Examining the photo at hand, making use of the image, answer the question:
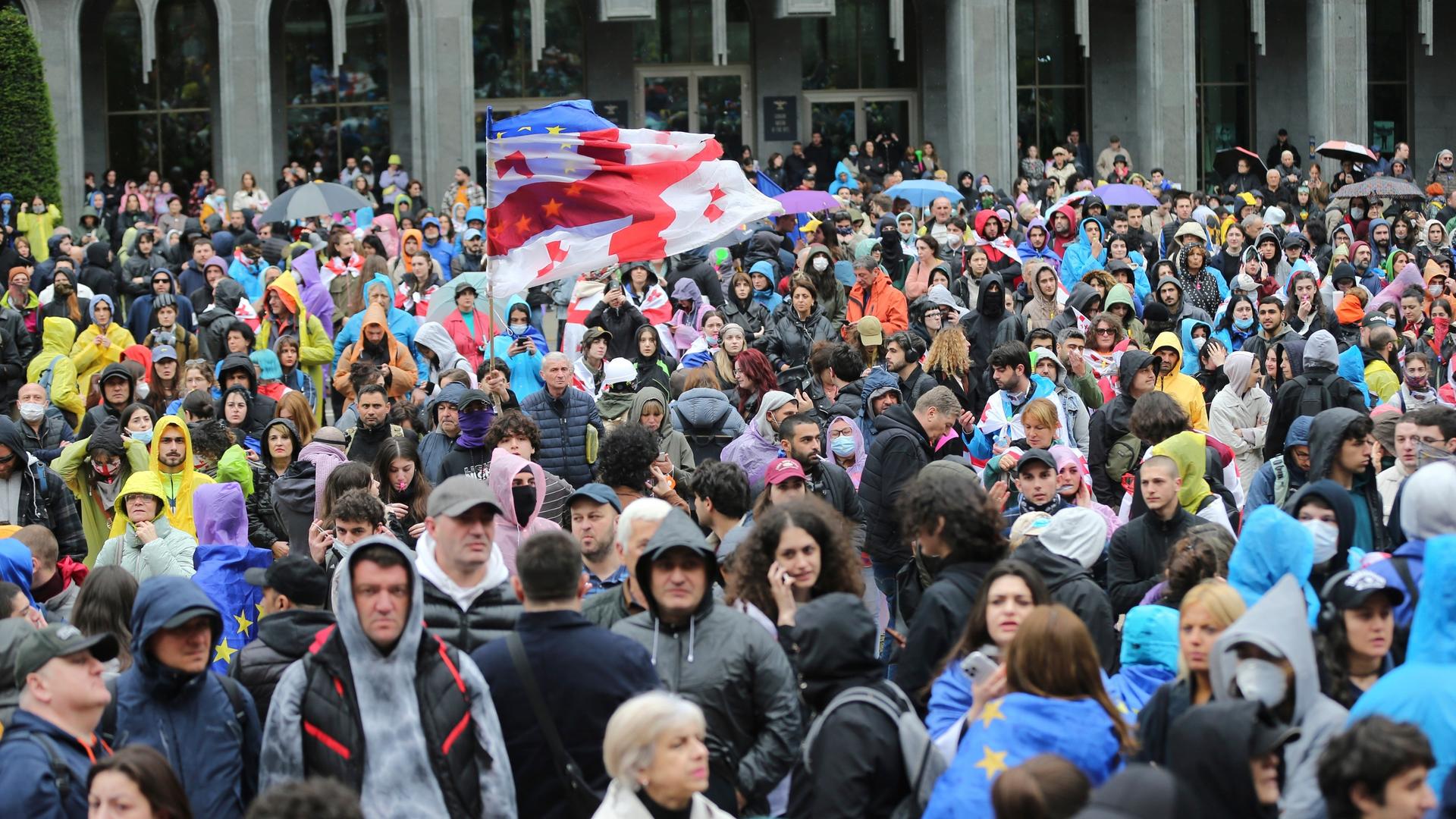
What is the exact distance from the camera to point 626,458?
29.4 ft

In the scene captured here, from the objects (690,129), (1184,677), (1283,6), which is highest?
(1283,6)

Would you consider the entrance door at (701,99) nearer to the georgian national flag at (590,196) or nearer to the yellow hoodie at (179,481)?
the georgian national flag at (590,196)

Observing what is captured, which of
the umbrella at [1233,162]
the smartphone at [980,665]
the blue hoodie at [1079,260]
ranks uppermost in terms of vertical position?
the umbrella at [1233,162]

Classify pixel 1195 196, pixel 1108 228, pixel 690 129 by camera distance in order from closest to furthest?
pixel 1108 228 < pixel 1195 196 < pixel 690 129

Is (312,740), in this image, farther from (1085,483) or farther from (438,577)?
(1085,483)

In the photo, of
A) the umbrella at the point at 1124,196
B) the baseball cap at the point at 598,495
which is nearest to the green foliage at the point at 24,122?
the umbrella at the point at 1124,196

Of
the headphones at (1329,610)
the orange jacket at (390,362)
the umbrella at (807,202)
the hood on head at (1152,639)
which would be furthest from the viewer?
the umbrella at (807,202)

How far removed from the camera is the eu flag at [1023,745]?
5316 mm

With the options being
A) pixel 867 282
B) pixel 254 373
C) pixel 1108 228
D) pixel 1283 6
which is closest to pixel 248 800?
pixel 254 373

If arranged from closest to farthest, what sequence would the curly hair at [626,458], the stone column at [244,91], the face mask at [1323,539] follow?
the face mask at [1323,539] < the curly hair at [626,458] < the stone column at [244,91]

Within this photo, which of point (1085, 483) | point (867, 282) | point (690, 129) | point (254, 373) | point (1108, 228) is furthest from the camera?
point (690, 129)

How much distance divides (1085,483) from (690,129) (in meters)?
24.6

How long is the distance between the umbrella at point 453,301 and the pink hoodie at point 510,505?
699cm

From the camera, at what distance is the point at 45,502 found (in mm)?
10648
